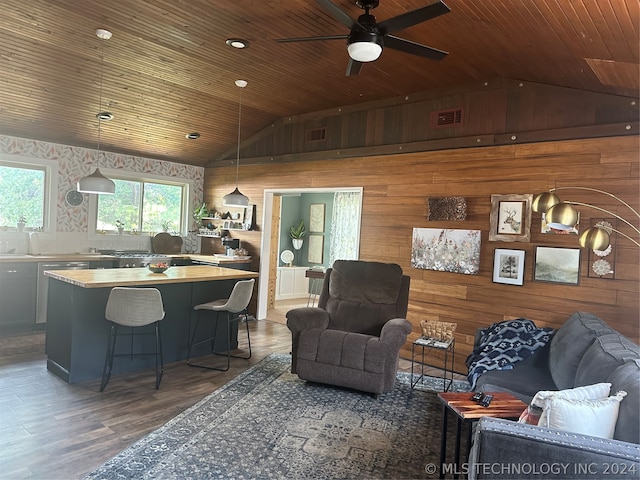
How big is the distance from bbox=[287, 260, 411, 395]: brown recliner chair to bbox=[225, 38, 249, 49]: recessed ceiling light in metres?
2.37

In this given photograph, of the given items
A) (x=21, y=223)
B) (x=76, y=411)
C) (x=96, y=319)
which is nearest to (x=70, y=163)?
(x=21, y=223)

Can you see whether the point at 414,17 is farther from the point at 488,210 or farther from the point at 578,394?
the point at 488,210

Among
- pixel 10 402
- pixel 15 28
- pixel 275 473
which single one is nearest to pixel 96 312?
pixel 10 402

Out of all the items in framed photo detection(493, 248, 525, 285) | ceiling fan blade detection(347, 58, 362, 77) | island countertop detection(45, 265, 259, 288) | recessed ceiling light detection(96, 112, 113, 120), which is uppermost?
recessed ceiling light detection(96, 112, 113, 120)

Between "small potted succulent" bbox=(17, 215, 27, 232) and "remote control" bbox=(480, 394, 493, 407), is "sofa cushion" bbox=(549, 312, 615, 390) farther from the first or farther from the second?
"small potted succulent" bbox=(17, 215, 27, 232)

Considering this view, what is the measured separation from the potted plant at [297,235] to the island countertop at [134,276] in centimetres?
426

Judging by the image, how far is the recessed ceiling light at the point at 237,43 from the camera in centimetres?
404

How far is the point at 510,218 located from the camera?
446cm

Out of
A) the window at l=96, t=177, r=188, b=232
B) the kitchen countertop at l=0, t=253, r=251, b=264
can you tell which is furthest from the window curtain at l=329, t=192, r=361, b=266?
the window at l=96, t=177, r=188, b=232

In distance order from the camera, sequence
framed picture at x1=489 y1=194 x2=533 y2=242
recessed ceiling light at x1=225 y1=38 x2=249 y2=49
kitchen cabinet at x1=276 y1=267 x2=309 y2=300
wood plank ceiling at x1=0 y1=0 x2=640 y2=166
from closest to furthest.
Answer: wood plank ceiling at x1=0 y1=0 x2=640 y2=166 < recessed ceiling light at x1=225 y1=38 x2=249 y2=49 < framed picture at x1=489 y1=194 x2=533 y2=242 < kitchen cabinet at x1=276 y1=267 x2=309 y2=300

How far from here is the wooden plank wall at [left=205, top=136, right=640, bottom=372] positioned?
3.87 m

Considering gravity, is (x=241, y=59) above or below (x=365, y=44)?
above

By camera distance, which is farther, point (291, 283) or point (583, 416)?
point (291, 283)

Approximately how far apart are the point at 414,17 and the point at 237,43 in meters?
2.09
